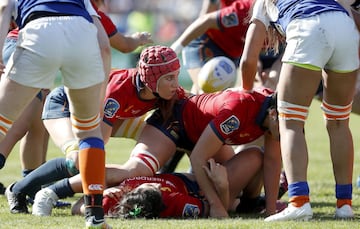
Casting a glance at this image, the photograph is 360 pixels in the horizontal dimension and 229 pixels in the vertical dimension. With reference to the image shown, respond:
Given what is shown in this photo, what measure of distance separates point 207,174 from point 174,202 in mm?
316

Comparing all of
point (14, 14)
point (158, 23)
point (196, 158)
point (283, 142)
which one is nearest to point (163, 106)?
point (196, 158)

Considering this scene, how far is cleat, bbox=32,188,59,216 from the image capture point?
577 cm

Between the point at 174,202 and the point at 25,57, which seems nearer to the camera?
the point at 25,57

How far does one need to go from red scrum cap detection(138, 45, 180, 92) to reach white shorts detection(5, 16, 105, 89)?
1.27 meters

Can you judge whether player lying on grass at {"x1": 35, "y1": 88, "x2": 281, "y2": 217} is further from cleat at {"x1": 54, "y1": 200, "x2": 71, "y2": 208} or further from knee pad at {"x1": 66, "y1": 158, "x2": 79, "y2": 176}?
cleat at {"x1": 54, "y1": 200, "x2": 71, "y2": 208}

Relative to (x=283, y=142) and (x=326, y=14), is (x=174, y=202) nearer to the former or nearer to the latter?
(x=283, y=142)

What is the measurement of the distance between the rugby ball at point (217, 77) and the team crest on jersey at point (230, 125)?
1782 mm

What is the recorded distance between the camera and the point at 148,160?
19.8 feet

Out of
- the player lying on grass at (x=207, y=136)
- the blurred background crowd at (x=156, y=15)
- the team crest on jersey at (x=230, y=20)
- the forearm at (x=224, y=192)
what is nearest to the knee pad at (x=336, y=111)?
the player lying on grass at (x=207, y=136)

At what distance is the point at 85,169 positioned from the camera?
16.0 feet

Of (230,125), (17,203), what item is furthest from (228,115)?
(17,203)

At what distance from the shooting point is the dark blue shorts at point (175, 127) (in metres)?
6.21

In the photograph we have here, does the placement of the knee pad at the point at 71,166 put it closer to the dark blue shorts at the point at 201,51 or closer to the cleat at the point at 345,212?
the cleat at the point at 345,212

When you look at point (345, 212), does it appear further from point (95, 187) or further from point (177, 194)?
point (95, 187)
